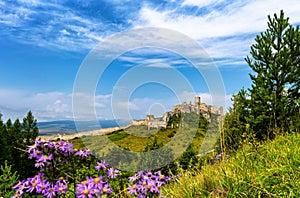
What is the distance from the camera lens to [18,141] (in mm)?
12289

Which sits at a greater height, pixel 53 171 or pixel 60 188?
pixel 53 171

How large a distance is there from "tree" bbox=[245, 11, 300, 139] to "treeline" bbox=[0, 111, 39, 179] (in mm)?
9312

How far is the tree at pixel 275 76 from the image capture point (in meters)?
12.5

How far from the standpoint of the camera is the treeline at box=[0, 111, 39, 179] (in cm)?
1137

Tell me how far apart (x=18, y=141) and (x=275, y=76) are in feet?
36.7

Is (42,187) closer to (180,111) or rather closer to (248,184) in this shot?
(248,184)

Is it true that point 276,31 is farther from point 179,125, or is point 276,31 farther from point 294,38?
point 179,125

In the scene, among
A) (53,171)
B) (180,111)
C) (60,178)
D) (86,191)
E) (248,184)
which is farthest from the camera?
(180,111)

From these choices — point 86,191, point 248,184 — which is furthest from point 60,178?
point 248,184

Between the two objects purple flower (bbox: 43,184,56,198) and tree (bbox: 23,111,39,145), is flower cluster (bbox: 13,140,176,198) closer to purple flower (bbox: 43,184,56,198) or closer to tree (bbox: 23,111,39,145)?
purple flower (bbox: 43,184,56,198)

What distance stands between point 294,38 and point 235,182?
11166mm

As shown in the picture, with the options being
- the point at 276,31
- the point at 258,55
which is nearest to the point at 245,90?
the point at 258,55

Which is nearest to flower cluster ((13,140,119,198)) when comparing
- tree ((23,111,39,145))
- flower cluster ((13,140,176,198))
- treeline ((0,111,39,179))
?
flower cluster ((13,140,176,198))

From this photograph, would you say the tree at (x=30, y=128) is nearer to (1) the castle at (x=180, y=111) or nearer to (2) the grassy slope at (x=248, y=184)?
(1) the castle at (x=180, y=111)
